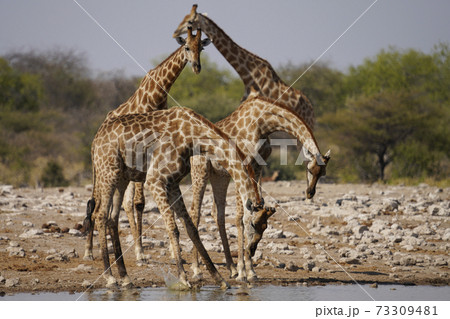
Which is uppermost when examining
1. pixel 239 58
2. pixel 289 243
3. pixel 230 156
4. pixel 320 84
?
pixel 320 84

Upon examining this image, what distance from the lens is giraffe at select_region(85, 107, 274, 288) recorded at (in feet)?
29.9

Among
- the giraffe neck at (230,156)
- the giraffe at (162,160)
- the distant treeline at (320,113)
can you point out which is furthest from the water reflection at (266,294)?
the distant treeline at (320,113)

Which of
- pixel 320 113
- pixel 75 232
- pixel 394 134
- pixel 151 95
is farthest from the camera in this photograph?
pixel 320 113

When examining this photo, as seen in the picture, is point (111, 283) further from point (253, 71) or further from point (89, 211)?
point (253, 71)

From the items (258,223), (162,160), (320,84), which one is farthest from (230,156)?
(320,84)

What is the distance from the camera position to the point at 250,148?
9.91 metres

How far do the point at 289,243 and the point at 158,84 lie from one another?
333 centimetres

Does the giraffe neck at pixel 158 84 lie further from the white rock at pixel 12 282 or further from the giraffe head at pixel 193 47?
the white rock at pixel 12 282

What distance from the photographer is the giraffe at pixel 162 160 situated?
9.12m

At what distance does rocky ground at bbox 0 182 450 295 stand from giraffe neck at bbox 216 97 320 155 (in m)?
1.77

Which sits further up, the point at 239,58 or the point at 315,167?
the point at 239,58

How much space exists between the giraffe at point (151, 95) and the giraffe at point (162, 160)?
1.42 metres
